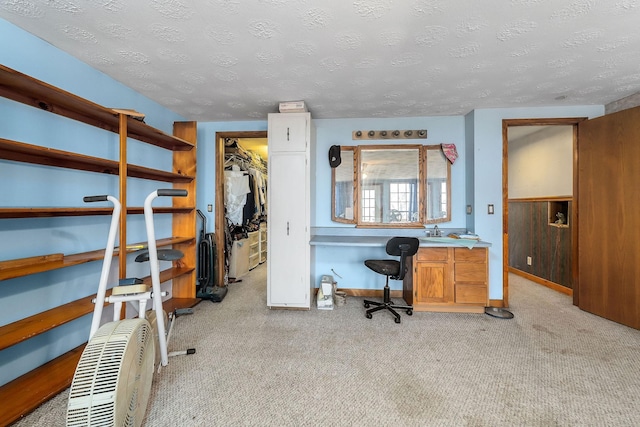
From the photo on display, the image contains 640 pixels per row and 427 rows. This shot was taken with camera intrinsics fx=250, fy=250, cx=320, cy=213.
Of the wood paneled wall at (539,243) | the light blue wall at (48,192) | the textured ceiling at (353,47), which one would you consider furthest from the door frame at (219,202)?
the wood paneled wall at (539,243)

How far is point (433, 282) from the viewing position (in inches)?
111

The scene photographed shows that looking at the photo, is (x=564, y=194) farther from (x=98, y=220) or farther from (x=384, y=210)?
(x=98, y=220)

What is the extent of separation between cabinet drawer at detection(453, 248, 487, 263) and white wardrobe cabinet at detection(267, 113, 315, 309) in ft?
5.52

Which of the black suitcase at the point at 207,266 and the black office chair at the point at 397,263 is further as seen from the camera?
the black suitcase at the point at 207,266

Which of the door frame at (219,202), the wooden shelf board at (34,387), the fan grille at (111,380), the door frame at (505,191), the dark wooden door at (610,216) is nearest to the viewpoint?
the fan grille at (111,380)

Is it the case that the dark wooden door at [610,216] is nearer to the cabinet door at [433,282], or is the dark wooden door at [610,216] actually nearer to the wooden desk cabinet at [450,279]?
the wooden desk cabinet at [450,279]

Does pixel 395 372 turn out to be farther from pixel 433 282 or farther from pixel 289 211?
pixel 289 211

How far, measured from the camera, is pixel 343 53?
1.94m

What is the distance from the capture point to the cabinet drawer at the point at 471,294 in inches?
109

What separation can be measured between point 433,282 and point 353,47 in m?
2.45

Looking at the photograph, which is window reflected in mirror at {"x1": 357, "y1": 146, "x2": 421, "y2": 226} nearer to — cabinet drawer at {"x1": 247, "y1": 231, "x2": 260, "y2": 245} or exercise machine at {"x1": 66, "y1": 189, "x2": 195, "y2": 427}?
cabinet drawer at {"x1": 247, "y1": 231, "x2": 260, "y2": 245}

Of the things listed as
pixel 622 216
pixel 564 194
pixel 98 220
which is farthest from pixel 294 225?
pixel 564 194

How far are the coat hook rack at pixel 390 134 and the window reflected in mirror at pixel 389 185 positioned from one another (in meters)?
0.13

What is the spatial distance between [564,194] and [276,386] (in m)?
4.51
